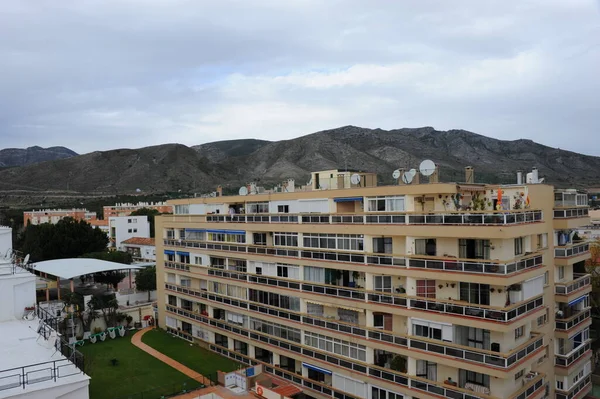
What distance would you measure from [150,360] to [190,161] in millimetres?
152298

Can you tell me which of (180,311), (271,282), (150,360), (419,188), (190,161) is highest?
(190,161)

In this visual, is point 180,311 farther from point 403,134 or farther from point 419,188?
point 403,134

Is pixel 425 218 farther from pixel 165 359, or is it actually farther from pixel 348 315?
pixel 165 359

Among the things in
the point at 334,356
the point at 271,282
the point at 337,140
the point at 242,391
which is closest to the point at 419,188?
the point at 334,356

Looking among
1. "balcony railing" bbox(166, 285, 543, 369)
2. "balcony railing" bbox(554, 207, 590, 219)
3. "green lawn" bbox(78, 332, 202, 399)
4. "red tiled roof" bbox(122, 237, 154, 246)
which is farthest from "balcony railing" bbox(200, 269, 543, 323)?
"red tiled roof" bbox(122, 237, 154, 246)

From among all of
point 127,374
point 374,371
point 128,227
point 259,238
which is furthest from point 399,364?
point 128,227

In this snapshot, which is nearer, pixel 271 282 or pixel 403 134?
pixel 271 282

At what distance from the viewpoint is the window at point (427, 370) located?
2083 centimetres

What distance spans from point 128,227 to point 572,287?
7974 centimetres

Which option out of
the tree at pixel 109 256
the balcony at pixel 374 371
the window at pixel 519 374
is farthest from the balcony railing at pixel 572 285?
the tree at pixel 109 256

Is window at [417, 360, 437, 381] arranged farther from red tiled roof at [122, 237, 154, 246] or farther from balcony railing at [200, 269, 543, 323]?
red tiled roof at [122, 237, 154, 246]

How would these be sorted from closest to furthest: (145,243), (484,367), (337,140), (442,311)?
(484,367), (442,311), (145,243), (337,140)

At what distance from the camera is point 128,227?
88.5 meters

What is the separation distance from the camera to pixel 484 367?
18.7 metres
